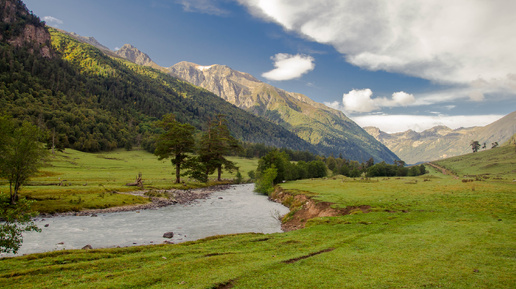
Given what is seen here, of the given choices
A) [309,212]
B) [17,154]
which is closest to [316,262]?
[309,212]

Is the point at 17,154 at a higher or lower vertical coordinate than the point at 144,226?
higher

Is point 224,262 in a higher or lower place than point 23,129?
lower

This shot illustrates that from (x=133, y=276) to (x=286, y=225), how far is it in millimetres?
28999

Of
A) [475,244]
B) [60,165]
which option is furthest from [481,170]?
[60,165]

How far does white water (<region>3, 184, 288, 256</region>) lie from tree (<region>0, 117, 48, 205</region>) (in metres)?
7.94

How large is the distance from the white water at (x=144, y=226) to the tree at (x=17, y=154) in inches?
313

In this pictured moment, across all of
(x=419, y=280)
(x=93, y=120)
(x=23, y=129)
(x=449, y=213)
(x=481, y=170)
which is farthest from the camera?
(x=93, y=120)

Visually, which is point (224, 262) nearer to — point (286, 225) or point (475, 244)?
point (475, 244)

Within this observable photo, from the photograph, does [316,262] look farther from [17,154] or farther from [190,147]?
[190,147]

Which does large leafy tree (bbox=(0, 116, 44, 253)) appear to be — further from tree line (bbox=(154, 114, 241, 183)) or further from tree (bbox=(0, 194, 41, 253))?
tree line (bbox=(154, 114, 241, 183))

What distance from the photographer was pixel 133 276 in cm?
1405

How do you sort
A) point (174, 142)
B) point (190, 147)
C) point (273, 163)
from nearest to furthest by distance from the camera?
point (174, 142)
point (190, 147)
point (273, 163)

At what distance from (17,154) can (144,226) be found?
21.6 metres

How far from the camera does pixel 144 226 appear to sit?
3538 centimetres
